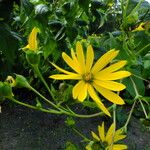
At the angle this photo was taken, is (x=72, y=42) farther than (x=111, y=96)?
Yes

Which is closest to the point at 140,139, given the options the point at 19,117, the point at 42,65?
the point at 19,117

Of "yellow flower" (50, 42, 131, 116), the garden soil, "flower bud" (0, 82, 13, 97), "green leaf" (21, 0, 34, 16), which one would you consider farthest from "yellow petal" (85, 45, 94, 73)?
the garden soil

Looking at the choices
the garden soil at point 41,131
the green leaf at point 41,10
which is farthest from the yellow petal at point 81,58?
the garden soil at point 41,131

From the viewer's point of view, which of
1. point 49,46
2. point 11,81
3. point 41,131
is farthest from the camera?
point 41,131

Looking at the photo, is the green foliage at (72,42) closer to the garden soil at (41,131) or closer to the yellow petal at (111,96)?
the yellow petal at (111,96)

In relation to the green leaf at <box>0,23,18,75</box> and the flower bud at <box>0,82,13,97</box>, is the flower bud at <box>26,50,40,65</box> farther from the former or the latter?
the green leaf at <box>0,23,18,75</box>

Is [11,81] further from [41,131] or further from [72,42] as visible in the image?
[41,131]

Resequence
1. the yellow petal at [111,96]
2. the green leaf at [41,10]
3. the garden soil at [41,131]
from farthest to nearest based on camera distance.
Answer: the garden soil at [41,131], the green leaf at [41,10], the yellow petal at [111,96]

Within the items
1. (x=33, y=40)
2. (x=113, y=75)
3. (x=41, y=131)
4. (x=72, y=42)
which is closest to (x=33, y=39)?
(x=33, y=40)
